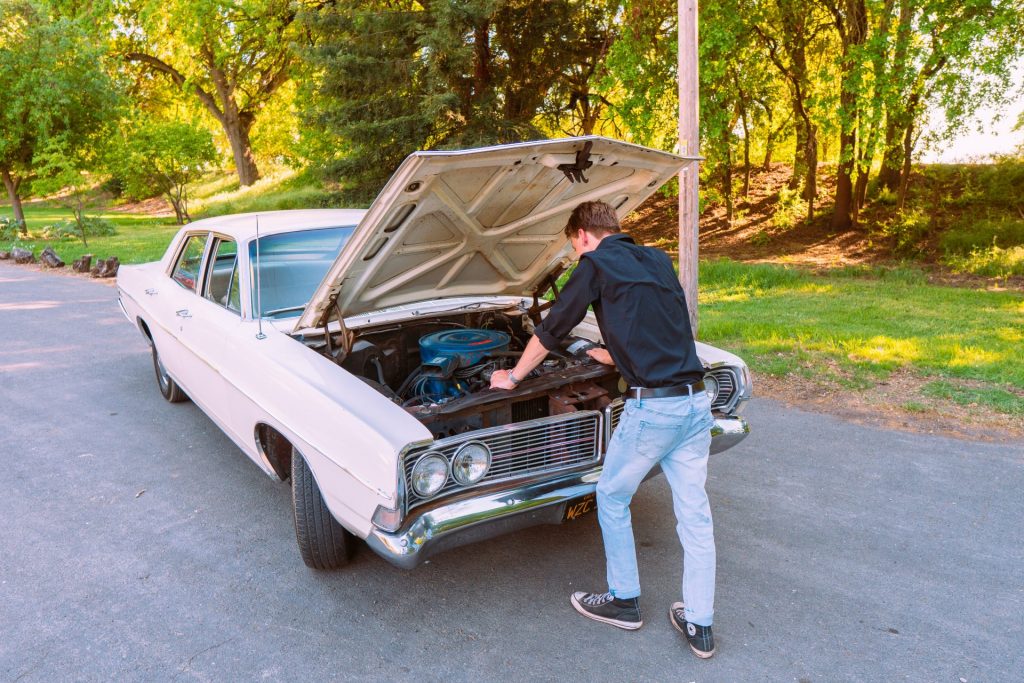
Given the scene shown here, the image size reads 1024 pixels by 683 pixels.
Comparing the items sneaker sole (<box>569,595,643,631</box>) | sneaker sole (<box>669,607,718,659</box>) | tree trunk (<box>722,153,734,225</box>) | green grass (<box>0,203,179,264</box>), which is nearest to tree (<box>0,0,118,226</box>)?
green grass (<box>0,203,179,264</box>)

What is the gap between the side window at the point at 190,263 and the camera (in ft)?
16.6

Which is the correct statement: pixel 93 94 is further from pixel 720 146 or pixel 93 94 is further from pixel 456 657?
pixel 456 657

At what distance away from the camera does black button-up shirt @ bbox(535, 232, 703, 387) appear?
8.85 ft

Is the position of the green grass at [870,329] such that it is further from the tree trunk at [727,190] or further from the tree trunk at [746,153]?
the tree trunk at [727,190]

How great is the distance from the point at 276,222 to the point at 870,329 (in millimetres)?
6431

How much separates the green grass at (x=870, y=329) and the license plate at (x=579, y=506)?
386 centimetres

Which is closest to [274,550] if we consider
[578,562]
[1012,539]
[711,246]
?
[578,562]

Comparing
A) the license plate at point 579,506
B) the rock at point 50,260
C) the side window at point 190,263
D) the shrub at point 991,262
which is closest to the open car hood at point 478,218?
the license plate at point 579,506

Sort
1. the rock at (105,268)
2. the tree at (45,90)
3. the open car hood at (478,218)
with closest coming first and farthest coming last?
the open car hood at (478,218)
the rock at (105,268)
the tree at (45,90)

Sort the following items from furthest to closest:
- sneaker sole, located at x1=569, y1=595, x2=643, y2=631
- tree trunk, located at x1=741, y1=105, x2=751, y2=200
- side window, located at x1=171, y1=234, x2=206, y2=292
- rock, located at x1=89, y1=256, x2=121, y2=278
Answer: tree trunk, located at x1=741, y1=105, x2=751, y2=200 < rock, located at x1=89, y1=256, x2=121, y2=278 < side window, located at x1=171, y1=234, x2=206, y2=292 < sneaker sole, located at x1=569, y1=595, x2=643, y2=631

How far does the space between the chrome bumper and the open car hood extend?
51.3 inches

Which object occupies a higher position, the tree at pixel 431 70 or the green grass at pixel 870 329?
the tree at pixel 431 70

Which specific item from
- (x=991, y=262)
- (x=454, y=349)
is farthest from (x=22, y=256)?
(x=991, y=262)

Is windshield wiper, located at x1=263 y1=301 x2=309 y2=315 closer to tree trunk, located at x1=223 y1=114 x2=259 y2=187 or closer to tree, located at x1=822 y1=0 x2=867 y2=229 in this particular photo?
tree, located at x1=822 y1=0 x2=867 y2=229
